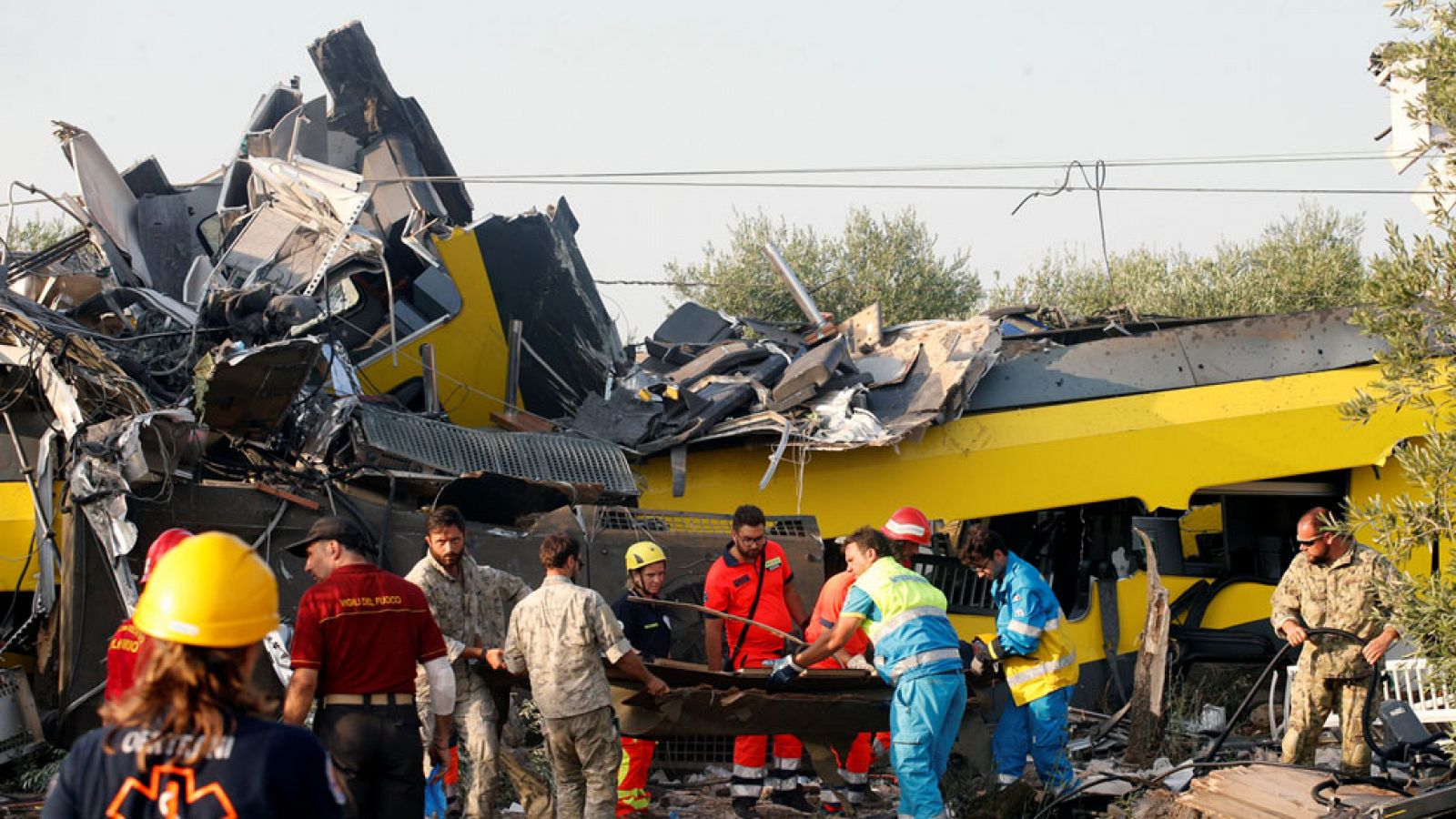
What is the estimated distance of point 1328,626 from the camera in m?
8.37

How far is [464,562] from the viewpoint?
22.5ft

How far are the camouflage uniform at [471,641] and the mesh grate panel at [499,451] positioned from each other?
253 centimetres

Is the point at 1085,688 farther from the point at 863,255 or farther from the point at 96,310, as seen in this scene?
the point at 863,255

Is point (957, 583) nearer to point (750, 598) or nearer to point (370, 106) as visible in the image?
point (750, 598)

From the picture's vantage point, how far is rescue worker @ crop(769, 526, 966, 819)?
6859 millimetres

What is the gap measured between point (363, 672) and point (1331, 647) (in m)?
5.62

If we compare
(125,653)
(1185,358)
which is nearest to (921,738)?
(125,653)

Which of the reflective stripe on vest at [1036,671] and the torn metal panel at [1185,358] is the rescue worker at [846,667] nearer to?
the reflective stripe on vest at [1036,671]

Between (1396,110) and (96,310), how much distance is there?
9896 mm

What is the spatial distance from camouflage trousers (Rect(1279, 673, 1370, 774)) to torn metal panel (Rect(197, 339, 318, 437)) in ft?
20.0

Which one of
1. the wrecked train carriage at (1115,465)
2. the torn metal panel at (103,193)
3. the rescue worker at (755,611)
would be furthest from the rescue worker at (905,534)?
the torn metal panel at (103,193)

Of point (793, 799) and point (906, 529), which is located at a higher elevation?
point (906, 529)

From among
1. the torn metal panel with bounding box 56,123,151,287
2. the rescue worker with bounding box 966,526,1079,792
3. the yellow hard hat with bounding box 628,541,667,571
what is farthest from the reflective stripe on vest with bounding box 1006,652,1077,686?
the torn metal panel with bounding box 56,123,151,287

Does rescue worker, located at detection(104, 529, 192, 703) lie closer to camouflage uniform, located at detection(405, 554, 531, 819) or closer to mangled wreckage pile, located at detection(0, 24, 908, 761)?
camouflage uniform, located at detection(405, 554, 531, 819)
